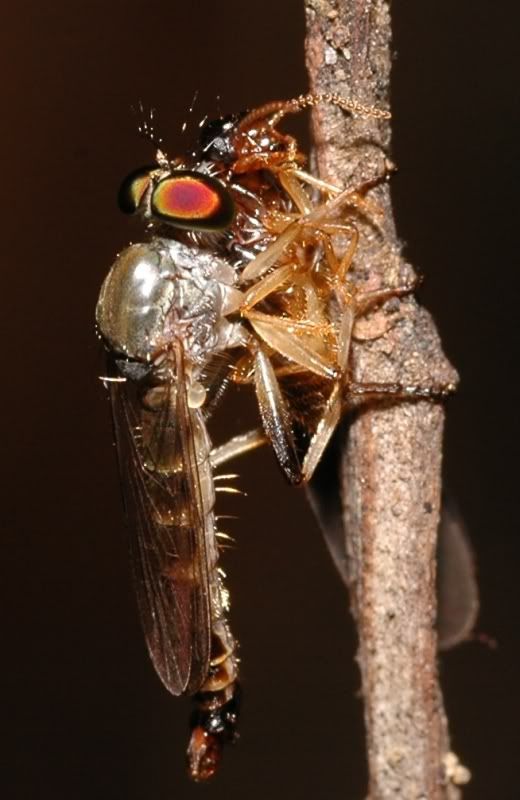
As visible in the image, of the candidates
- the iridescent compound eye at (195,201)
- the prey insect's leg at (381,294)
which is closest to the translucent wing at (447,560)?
the prey insect's leg at (381,294)

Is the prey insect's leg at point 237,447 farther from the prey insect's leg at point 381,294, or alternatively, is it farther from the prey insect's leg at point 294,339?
the prey insect's leg at point 381,294

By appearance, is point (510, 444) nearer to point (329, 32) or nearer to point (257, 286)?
point (257, 286)

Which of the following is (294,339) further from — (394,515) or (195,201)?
(394,515)

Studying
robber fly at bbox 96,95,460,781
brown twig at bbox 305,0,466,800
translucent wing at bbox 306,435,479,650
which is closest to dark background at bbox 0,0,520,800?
robber fly at bbox 96,95,460,781

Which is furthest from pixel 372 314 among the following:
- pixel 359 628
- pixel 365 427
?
pixel 359 628

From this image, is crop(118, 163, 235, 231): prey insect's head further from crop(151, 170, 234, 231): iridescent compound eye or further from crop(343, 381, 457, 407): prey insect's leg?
crop(343, 381, 457, 407): prey insect's leg

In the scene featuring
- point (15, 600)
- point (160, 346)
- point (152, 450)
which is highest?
point (160, 346)
